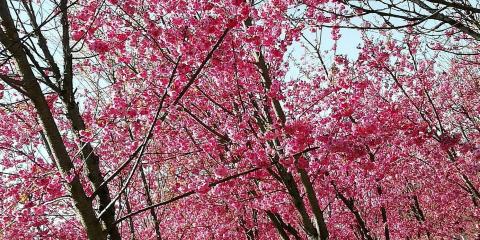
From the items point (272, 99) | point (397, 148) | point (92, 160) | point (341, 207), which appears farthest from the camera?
point (341, 207)

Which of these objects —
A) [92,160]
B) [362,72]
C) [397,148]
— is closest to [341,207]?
[397,148]

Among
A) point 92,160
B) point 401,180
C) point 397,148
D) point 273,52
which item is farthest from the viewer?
point 401,180

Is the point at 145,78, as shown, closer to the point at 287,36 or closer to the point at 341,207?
the point at 287,36

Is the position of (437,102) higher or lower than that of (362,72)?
higher

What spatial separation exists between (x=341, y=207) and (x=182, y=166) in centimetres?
551

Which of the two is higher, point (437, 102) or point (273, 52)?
point (437, 102)

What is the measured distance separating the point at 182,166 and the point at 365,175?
4442mm

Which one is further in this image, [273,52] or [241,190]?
[241,190]

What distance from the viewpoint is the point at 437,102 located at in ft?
53.8

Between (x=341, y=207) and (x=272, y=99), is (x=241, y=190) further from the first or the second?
(x=341, y=207)

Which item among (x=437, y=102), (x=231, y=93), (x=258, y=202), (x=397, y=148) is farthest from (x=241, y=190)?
(x=437, y=102)

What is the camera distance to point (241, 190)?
294 inches

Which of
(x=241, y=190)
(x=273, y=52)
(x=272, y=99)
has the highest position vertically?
(x=273, y=52)

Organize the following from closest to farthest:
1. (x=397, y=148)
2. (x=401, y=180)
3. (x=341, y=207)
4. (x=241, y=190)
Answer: (x=241, y=190)
(x=397, y=148)
(x=341, y=207)
(x=401, y=180)
